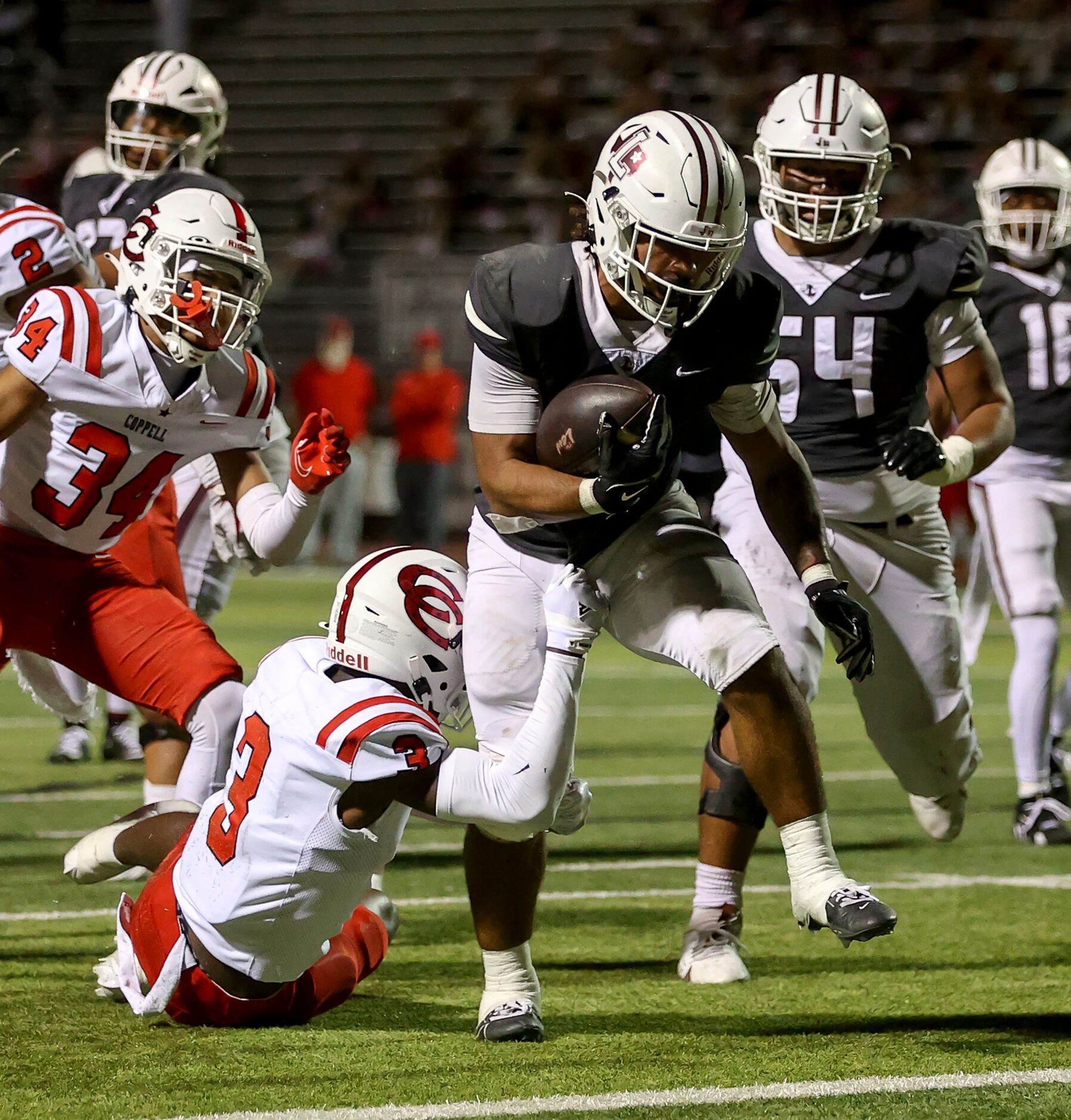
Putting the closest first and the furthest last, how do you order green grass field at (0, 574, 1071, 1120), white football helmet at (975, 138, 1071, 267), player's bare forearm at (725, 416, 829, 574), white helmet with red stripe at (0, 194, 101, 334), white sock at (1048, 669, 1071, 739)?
green grass field at (0, 574, 1071, 1120), player's bare forearm at (725, 416, 829, 574), white helmet with red stripe at (0, 194, 101, 334), white football helmet at (975, 138, 1071, 267), white sock at (1048, 669, 1071, 739)

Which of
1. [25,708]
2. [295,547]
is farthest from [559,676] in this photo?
[25,708]

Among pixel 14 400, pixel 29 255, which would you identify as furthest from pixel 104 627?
pixel 29 255

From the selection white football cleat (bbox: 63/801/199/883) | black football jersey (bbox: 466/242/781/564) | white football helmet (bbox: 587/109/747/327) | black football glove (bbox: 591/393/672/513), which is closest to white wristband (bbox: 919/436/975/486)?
black football jersey (bbox: 466/242/781/564)

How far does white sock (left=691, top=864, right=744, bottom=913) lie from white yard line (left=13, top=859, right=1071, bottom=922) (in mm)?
708

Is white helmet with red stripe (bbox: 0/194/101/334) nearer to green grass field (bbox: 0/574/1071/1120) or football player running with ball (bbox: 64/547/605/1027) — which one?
green grass field (bbox: 0/574/1071/1120)

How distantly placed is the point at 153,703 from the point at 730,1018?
1326 millimetres

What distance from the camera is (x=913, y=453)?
389cm

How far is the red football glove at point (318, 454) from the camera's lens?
3689mm

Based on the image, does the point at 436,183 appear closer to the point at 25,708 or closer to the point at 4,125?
the point at 4,125

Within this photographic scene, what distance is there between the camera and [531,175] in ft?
55.2

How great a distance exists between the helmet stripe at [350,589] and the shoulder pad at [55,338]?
0.93m

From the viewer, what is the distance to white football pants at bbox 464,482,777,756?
10.5 feet

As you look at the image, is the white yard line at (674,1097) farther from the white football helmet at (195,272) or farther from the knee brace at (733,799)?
the white football helmet at (195,272)

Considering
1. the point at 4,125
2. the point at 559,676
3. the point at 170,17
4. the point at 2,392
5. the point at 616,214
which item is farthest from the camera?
the point at 4,125
